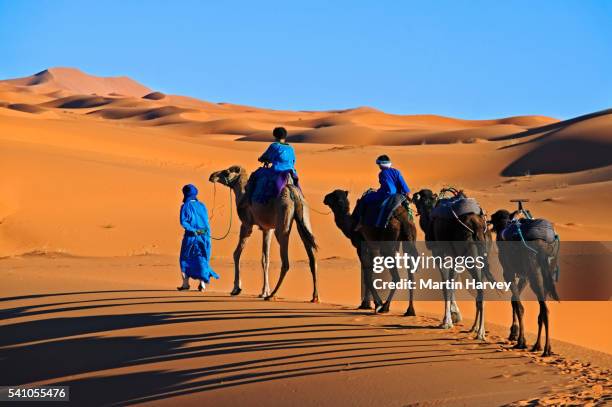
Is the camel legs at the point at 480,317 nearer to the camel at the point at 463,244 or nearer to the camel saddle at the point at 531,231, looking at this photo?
the camel at the point at 463,244

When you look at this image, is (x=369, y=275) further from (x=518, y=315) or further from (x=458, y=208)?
(x=518, y=315)

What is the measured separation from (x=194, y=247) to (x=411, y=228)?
16.1ft

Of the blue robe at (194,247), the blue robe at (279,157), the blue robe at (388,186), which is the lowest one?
the blue robe at (194,247)

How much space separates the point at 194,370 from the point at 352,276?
11.2m

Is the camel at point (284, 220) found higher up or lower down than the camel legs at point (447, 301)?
higher up

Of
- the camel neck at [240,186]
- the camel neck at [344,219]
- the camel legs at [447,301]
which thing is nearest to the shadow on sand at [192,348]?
the camel legs at [447,301]

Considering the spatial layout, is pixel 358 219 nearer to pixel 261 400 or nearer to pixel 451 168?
pixel 261 400

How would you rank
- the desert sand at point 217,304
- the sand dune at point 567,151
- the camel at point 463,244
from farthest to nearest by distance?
the sand dune at point 567,151, the camel at point 463,244, the desert sand at point 217,304

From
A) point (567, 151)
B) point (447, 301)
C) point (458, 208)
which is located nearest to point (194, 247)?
point (447, 301)

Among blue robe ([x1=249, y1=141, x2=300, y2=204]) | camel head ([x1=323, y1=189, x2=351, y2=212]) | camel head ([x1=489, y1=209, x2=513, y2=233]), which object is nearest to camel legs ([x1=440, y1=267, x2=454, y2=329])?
camel head ([x1=489, y1=209, x2=513, y2=233])

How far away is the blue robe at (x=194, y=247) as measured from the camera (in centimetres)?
1547

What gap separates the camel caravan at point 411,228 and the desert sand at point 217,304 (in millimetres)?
532

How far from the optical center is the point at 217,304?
1312 centimetres

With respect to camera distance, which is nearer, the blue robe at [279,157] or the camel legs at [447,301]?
the camel legs at [447,301]
